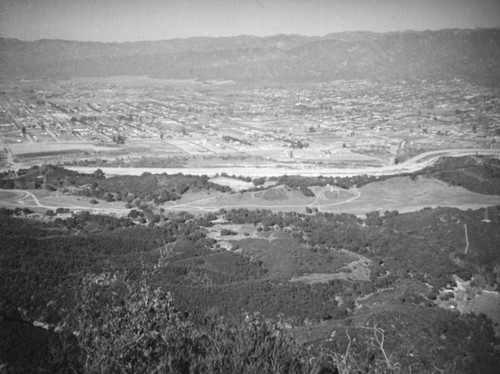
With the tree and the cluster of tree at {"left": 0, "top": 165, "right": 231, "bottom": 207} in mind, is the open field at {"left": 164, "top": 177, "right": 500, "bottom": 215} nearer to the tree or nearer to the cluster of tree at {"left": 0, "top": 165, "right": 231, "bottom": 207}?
the cluster of tree at {"left": 0, "top": 165, "right": 231, "bottom": 207}

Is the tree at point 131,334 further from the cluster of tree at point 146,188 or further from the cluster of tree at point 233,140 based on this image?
the cluster of tree at point 233,140

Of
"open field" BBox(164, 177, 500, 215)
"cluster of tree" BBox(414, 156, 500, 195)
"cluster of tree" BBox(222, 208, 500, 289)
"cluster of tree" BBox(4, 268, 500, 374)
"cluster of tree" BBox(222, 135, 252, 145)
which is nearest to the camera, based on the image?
"cluster of tree" BBox(4, 268, 500, 374)

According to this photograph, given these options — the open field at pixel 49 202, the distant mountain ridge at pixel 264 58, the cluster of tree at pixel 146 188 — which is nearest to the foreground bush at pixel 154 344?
the open field at pixel 49 202

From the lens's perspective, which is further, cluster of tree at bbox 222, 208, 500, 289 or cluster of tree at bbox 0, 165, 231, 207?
cluster of tree at bbox 0, 165, 231, 207

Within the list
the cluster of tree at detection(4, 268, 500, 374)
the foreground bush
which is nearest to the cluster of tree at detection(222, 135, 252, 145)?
the cluster of tree at detection(4, 268, 500, 374)

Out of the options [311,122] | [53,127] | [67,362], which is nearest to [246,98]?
[311,122]

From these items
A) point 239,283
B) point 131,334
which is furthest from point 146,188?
point 131,334

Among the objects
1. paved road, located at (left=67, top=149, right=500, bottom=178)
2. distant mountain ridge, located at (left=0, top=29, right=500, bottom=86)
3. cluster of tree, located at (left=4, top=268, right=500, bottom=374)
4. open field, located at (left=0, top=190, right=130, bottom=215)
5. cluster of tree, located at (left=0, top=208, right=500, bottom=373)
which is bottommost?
paved road, located at (left=67, top=149, right=500, bottom=178)
